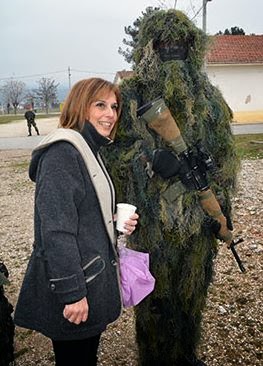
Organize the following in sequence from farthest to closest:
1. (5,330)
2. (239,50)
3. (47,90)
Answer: (47,90)
(239,50)
(5,330)

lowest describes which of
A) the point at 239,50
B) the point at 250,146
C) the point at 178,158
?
the point at 250,146

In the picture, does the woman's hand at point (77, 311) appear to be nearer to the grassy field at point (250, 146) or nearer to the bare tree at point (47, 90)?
the grassy field at point (250, 146)

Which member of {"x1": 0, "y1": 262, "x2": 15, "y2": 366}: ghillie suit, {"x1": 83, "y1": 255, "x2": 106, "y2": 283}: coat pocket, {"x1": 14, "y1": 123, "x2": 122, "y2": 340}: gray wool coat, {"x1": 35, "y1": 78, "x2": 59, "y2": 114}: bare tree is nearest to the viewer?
{"x1": 14, "y1": 123, "x2": 122, "y2": 340}: gray wool coat

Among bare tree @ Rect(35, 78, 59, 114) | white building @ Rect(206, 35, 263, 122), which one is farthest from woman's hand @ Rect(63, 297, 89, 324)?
bare tree @ Rect(35, 78, 59, 114)

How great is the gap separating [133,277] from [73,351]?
1.34ft

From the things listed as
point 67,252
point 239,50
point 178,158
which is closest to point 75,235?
point 67,252

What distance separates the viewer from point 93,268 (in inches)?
61.0

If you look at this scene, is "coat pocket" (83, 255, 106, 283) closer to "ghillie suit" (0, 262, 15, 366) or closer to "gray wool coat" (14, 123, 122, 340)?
"gray wool coat" (14, 123, 122, 340)

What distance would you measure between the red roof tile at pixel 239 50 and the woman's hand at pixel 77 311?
739 inches

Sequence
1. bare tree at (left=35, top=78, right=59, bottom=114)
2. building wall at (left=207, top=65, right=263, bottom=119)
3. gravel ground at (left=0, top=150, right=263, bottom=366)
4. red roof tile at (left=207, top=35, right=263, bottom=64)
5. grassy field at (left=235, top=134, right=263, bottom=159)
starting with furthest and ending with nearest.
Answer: bare tree at (left=35, top=78, right=59, bottom=114) < building wall at (left=207, top=65, right=263, bottom=119) < red roof tile at (left=207, top=35, right=263, bottom=64) < grassy field at (left=235, top=134, right=263, bottom=159) < gravel ground at (left=0, top=150, right=263, bottom=366)

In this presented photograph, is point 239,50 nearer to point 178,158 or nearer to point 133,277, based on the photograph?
point 178,158

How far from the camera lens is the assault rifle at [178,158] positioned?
197 cm

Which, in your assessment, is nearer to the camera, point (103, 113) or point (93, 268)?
point (93, 268)

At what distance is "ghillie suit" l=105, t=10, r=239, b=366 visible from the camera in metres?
2.08
